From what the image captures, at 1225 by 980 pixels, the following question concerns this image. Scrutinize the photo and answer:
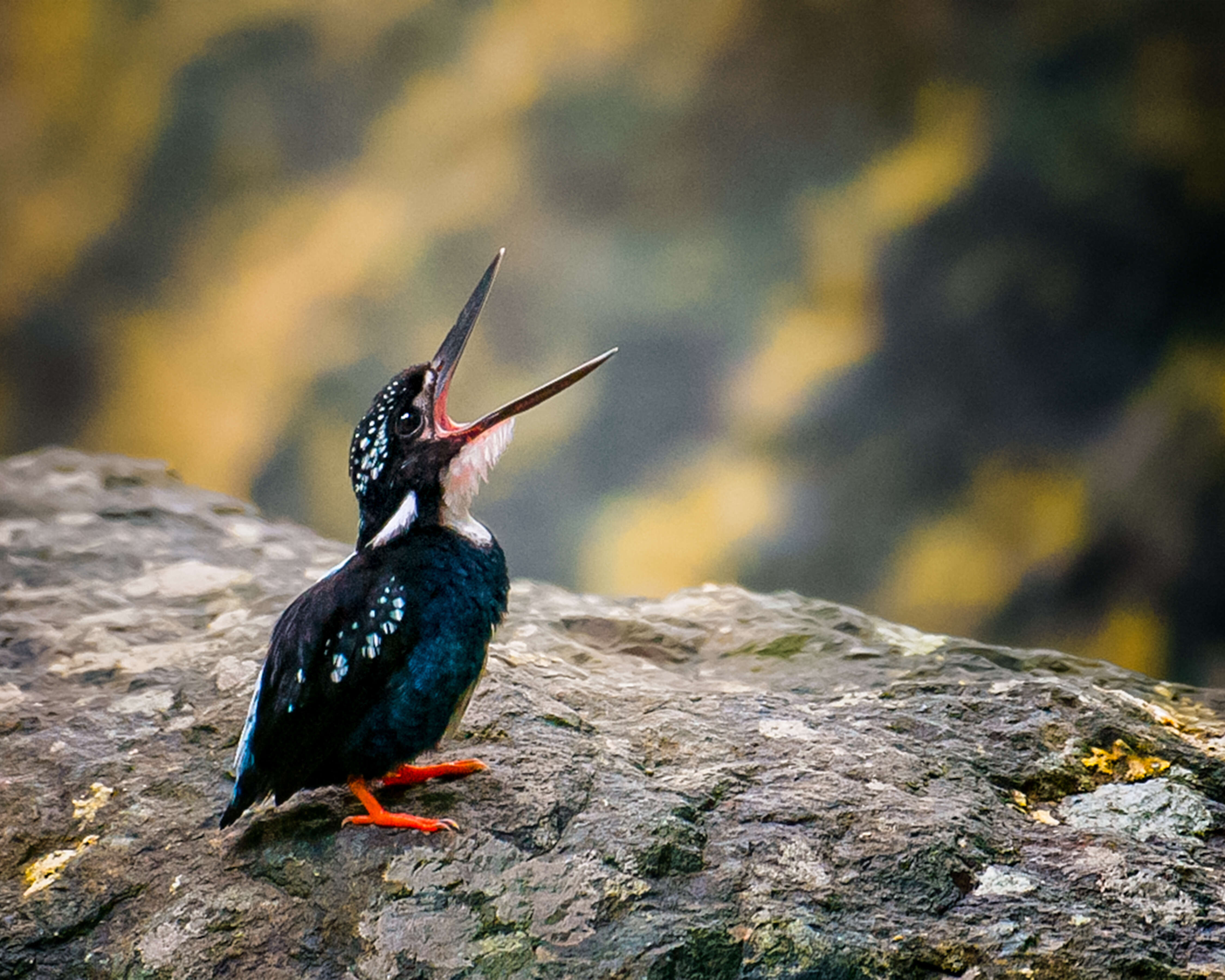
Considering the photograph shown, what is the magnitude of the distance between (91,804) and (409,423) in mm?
1257

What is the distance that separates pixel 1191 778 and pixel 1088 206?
3.69 m

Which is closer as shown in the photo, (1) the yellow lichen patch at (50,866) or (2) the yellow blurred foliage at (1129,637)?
(1) the yellow lichen patch at (50,866)

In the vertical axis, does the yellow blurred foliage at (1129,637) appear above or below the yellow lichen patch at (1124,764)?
above

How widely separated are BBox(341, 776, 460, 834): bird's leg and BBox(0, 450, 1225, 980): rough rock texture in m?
0.03

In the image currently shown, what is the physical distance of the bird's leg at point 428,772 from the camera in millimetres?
2758

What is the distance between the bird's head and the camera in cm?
288

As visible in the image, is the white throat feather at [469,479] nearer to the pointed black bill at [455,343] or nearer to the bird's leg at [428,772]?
the pointed black bill at [455,343]

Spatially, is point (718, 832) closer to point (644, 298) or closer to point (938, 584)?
point (938, 584)

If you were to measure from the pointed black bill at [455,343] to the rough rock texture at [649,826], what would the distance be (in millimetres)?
865

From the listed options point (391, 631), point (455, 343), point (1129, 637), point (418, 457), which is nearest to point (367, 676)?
point (391, 631)

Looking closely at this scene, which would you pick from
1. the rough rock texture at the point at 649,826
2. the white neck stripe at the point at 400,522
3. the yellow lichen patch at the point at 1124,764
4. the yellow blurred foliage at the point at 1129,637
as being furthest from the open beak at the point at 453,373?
the yellow blurred foliage at the point at 1129,637

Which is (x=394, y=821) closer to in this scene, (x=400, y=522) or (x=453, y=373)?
(x=400, y=522)

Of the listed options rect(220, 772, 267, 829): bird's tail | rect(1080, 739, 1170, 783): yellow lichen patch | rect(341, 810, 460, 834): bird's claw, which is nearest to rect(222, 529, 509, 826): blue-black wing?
rect(220, 772, 267, 829): bird's tail

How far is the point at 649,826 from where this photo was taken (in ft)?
8.44
